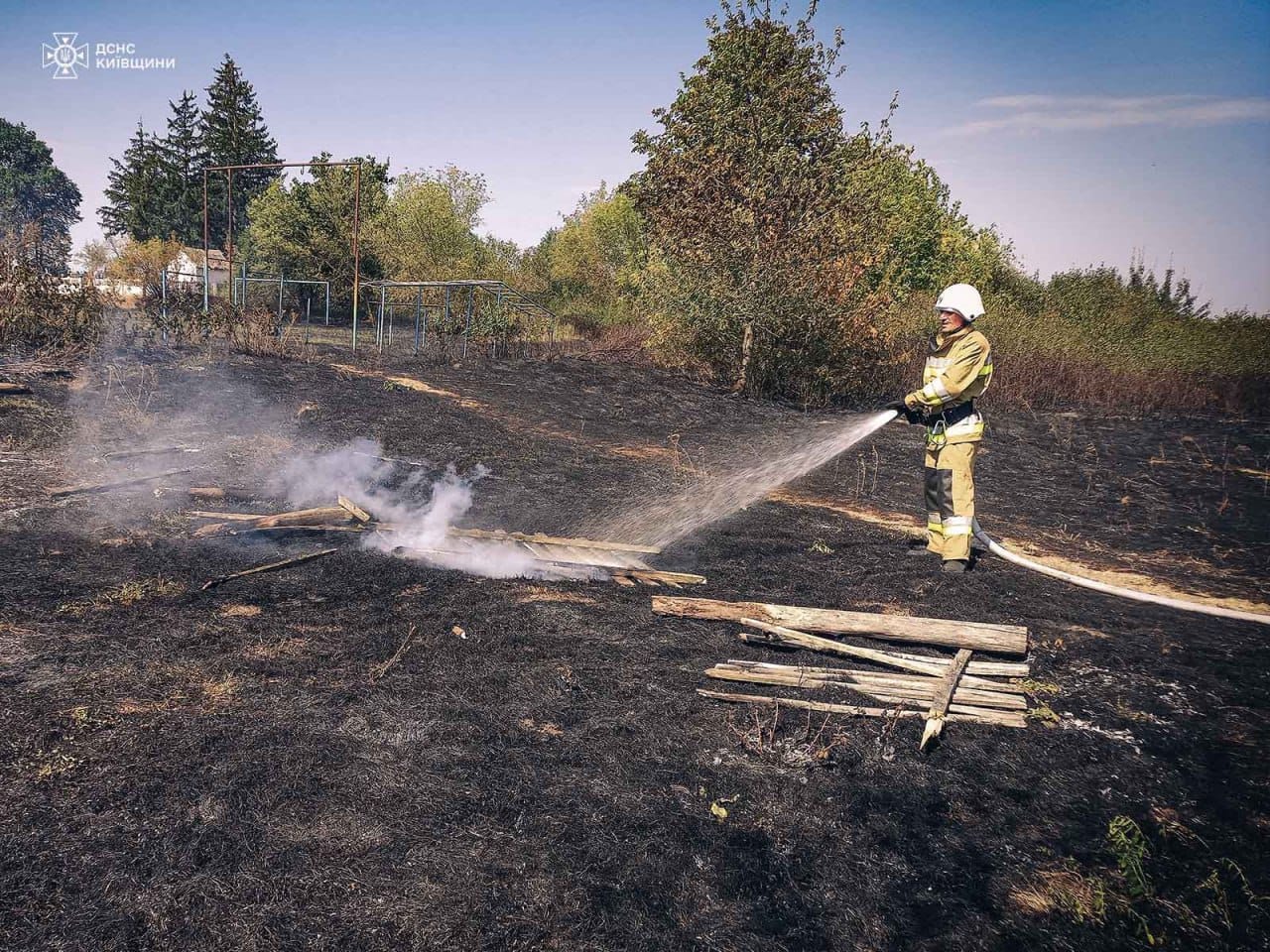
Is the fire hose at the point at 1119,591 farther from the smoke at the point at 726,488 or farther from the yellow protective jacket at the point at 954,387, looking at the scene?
the smoke at the point at 726,488

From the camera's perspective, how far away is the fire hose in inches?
230

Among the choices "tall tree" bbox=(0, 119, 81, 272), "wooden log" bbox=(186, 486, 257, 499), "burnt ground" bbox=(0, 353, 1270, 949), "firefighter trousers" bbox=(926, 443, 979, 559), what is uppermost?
"tall tree" bbox=(0, 119, 81, 272)

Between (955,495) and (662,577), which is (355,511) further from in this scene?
(955,495)

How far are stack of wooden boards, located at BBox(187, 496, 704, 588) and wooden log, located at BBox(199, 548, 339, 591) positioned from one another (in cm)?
60

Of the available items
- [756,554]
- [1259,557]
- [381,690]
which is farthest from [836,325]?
[381,690]

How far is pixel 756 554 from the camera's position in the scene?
271 inches

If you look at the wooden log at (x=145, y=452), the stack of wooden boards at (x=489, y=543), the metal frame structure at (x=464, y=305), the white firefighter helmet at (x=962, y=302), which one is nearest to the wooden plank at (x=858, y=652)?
the stack of wooden boards at (x=489, y=543)

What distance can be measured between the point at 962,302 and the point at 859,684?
3.98m

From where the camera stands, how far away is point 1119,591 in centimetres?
628

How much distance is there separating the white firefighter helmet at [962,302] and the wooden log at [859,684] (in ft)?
12.0

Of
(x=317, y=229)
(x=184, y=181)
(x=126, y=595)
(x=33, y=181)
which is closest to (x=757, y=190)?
(x=126, y=595)

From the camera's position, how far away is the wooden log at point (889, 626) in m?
4.65

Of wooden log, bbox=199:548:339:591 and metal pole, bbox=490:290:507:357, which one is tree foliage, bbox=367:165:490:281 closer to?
metal pole, bbox=490:290:507:357

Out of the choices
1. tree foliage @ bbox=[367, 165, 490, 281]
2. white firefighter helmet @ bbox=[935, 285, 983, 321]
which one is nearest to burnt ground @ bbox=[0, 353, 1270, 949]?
white firefighter helmet @ bbox=[935, 285, 983, 321]
